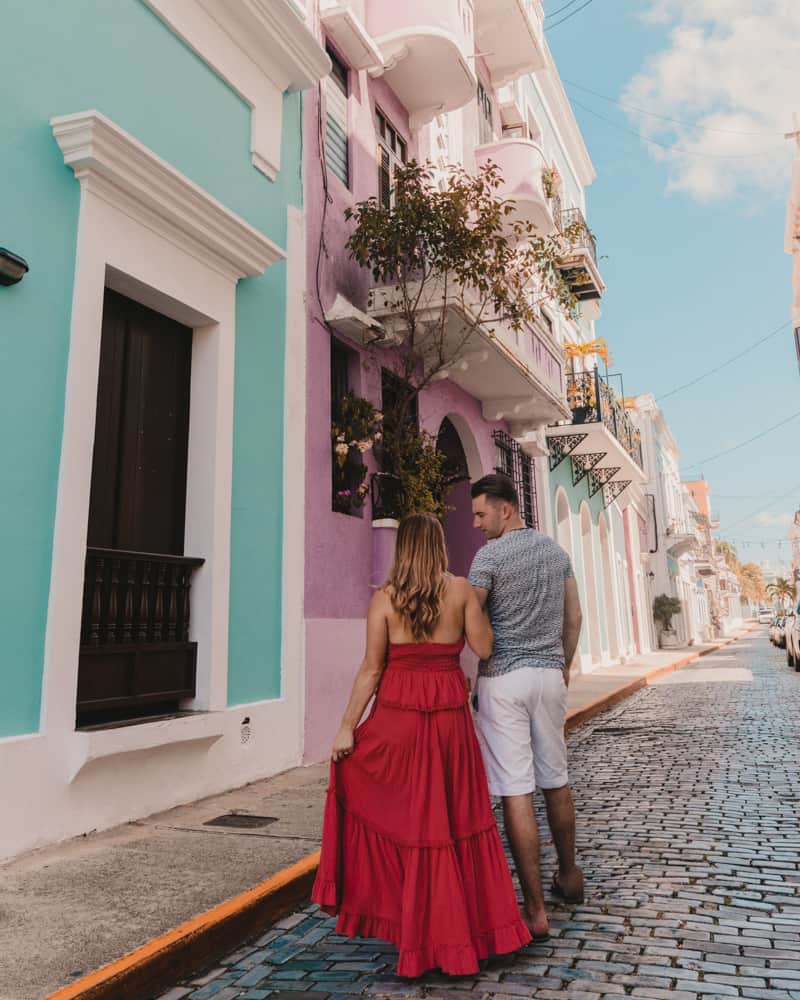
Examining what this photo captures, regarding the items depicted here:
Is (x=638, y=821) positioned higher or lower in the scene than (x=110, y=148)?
lower

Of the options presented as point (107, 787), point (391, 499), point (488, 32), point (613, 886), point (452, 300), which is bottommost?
point (613, 886)

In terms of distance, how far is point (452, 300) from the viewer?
853 cm

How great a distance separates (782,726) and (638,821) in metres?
5.18

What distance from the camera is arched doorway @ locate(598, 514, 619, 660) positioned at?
21422 mm

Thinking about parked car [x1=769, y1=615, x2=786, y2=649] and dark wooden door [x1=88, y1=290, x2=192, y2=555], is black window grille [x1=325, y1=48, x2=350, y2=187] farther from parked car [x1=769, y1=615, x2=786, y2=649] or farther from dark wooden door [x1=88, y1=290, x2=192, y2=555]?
parked car [x1=769, y1=615, x2=786, y2=649]

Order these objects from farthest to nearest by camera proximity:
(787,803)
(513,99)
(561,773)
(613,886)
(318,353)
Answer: (513,99) → (318,353) → (787,803) → (613,886) → (561,773)

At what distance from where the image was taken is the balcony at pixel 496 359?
879 cm

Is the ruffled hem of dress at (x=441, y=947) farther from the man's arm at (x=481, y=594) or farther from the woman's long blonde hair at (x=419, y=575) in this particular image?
the man's arm at (x=481, y=594)

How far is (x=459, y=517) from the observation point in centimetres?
1274

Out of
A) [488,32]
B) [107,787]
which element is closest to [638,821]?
[107,787]

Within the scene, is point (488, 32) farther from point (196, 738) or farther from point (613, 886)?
point (613, 886)

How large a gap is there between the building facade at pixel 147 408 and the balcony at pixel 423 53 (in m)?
2.33

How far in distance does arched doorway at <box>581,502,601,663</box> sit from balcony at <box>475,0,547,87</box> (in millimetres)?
9839

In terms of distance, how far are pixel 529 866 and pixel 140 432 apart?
403 cm
